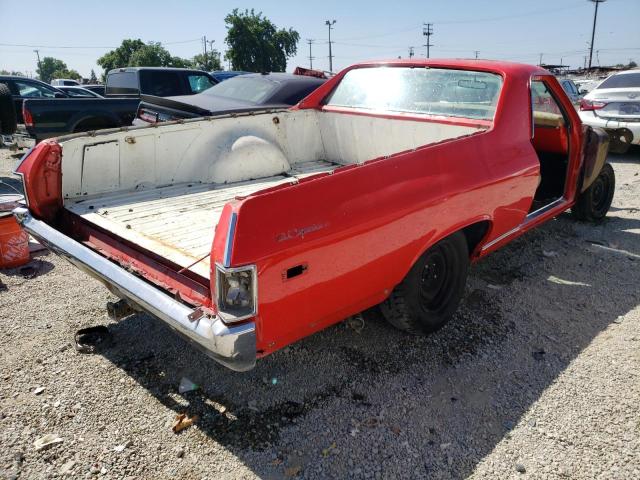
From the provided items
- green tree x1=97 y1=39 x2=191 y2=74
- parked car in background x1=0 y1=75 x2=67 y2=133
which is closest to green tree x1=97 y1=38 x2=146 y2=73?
green tree x1=97 y1=39 x2=191 y2=74

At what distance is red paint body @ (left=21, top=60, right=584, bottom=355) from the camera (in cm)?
204

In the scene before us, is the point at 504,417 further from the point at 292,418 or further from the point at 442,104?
the point at 442,104

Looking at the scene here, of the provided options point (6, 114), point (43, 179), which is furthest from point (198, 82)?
point (43, 179)

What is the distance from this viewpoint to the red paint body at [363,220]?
2.04 m

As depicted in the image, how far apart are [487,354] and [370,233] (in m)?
1.27

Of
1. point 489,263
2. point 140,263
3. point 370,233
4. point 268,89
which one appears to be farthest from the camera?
point 268,89

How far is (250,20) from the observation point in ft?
169

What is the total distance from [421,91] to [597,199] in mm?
2688

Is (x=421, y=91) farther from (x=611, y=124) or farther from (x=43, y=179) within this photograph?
(x=611, y=124)

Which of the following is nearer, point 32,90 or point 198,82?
point 198,82

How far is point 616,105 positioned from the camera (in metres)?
8.63

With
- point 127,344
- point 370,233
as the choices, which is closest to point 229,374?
point 127,344

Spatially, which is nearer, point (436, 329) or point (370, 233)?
point (370, 233)

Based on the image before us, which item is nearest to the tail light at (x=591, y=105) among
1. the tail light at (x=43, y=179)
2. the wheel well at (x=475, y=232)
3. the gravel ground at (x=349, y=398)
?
the gravel ground at (x=349, y=398)
